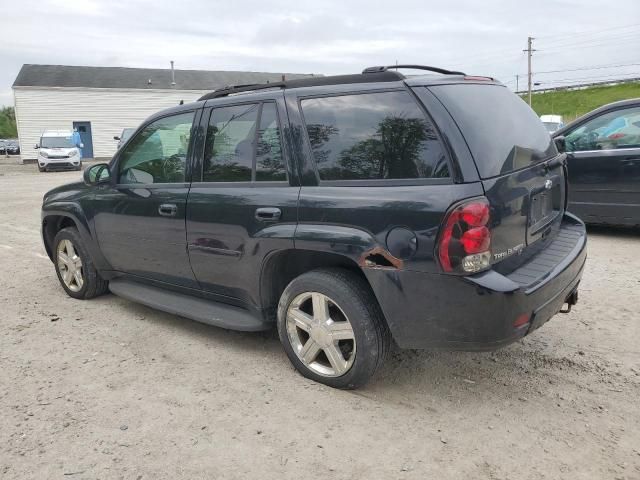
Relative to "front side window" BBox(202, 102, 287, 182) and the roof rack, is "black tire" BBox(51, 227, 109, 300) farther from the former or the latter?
the roof rack

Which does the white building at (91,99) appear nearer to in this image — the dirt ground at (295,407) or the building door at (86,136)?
the building door at (86,136)

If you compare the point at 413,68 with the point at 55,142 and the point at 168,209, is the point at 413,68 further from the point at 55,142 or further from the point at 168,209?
the point at 55,142

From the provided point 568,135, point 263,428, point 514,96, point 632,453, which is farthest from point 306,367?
point 568,135

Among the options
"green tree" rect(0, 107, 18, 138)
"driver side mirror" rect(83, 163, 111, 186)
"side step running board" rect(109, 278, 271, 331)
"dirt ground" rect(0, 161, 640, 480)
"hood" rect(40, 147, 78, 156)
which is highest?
"green tree" rect(0, 107, 18, 138)

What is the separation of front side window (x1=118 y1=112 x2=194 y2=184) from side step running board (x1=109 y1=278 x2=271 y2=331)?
868mm

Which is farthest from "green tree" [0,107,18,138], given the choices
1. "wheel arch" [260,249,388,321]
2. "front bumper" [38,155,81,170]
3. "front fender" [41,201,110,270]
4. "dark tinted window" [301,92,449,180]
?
"dark tinted window" [301,92,449,180]

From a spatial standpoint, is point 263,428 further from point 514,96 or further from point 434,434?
point 514,96

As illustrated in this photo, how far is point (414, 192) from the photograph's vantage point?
2.84 metres

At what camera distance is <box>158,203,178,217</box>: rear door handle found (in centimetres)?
399

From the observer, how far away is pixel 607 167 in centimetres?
684

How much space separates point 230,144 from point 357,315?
1.53m

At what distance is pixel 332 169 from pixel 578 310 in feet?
8.61

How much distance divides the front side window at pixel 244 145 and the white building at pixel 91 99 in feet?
106

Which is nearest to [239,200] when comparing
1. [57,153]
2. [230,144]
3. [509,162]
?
[230,144]
